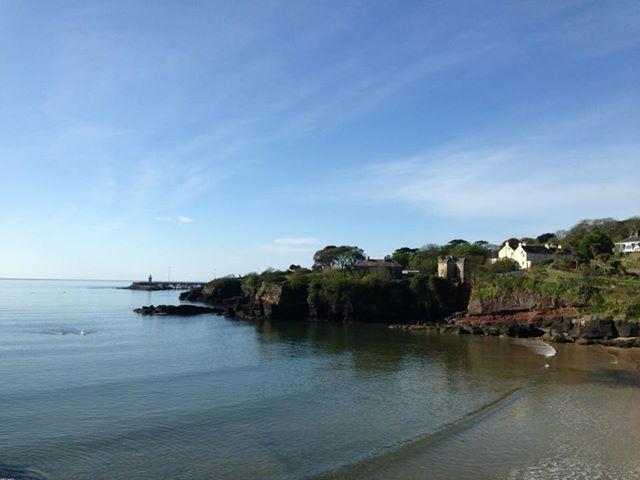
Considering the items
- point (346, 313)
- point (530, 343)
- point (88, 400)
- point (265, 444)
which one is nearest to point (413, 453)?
point (265, 444)

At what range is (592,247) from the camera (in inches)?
3088

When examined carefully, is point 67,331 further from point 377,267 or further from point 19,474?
point 377,267

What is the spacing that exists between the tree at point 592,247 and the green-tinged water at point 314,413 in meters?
35.6

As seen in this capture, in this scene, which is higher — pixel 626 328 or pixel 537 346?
pixel 626 328

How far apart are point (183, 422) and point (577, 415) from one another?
19468 millimetres

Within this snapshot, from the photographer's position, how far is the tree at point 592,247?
78.8m

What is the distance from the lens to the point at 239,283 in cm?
13350

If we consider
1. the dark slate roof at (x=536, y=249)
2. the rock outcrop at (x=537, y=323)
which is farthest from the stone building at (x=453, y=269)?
the dark slate roof at (x=536, y=249)

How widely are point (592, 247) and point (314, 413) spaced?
68443 mm

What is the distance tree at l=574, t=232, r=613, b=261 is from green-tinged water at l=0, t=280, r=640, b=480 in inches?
1402

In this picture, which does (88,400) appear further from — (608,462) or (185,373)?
(608,462)

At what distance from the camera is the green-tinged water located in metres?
18.6

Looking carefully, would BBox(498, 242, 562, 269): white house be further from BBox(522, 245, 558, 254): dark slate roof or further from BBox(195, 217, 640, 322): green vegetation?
BBox(195, 217, 640, 322): green vegetation

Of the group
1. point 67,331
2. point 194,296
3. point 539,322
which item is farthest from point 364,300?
point 194,296
